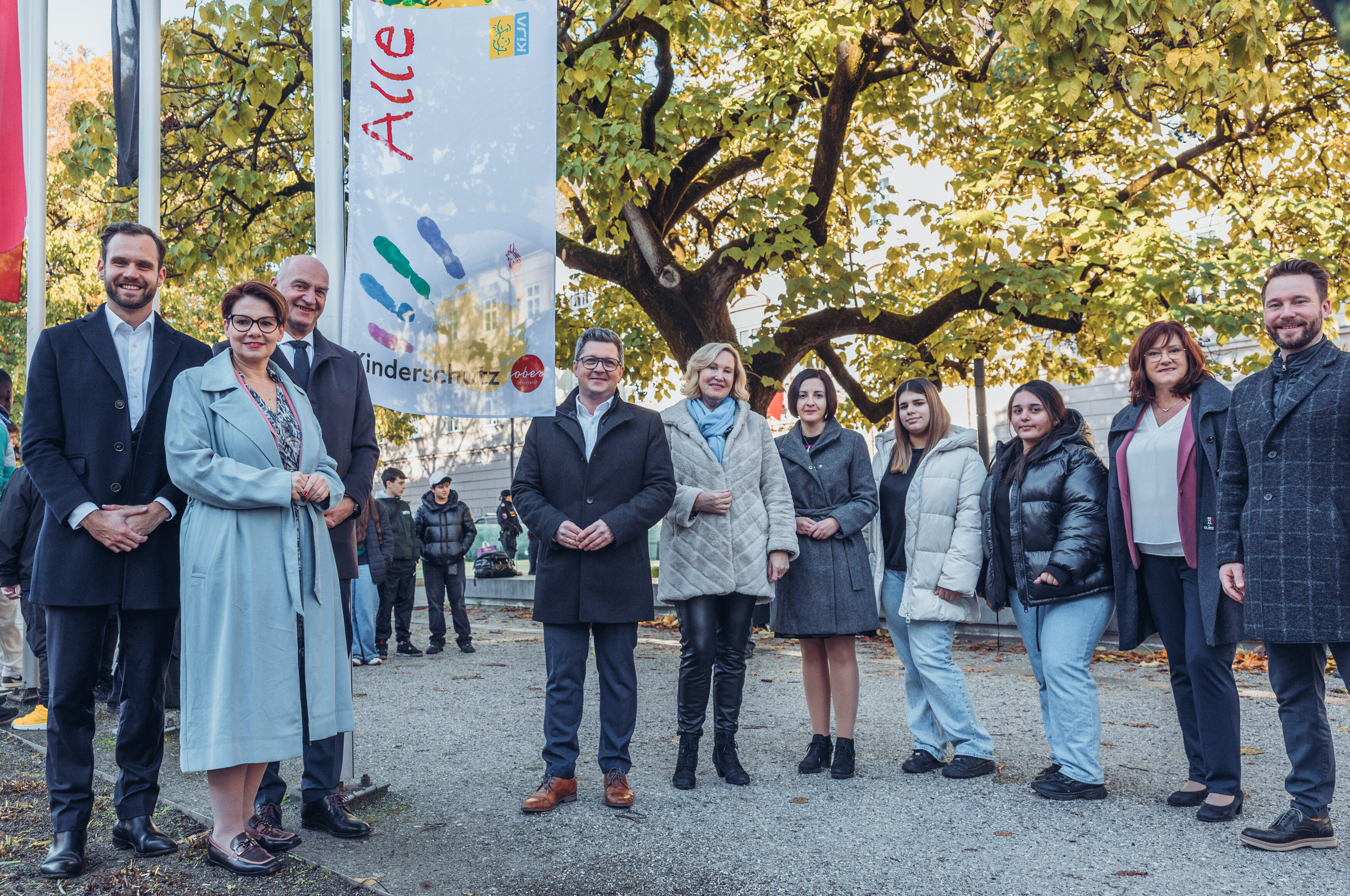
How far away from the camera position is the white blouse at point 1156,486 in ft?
14.9

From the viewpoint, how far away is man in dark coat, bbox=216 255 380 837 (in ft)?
13.5

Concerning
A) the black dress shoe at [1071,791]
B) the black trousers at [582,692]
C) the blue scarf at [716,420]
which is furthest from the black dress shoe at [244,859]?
the black dress shoe at [1071,791]

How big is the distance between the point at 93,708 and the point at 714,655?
2725 millimetres

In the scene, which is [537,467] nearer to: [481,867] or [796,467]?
[796,467]

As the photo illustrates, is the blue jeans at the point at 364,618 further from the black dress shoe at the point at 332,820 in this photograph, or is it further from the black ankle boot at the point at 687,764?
the black dress shoe at the point at 332,820

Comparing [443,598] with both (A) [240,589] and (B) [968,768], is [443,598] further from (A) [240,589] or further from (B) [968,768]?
(A) [240,589]

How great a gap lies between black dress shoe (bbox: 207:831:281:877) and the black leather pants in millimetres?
2051

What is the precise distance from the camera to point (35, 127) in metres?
7.34

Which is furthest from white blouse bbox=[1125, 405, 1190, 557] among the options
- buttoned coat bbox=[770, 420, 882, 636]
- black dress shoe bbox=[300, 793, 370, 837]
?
black dress shoe bbox=[300, 793, 370, 837]

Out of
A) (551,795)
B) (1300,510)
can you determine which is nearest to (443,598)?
(551,795)

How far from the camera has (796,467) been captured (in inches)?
217

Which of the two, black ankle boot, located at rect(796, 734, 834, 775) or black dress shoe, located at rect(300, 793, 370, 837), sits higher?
black dress shoe, located at rect(300, 793, 370, 837)

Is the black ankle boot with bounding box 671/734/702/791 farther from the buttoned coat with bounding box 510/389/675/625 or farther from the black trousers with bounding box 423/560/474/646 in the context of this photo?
the black trousers with bounding box 423/560/474/646

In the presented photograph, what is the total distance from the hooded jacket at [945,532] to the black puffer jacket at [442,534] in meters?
6.92
